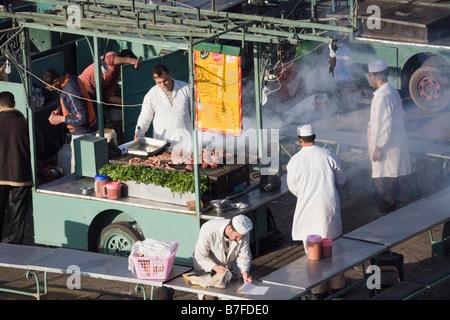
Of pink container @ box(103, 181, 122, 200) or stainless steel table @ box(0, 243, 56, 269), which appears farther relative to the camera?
pink container @ box(103, 181, 122, 200)

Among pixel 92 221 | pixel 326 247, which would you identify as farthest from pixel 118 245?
pixel 326 247

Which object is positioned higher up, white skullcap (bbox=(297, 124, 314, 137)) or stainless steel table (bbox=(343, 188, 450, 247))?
white skullcap (bbox=(297, 124, 314, 137))

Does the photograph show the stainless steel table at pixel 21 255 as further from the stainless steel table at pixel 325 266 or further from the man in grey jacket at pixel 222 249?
the stainless steel table at pixel 325 266

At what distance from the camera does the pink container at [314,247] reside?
28.3 feet

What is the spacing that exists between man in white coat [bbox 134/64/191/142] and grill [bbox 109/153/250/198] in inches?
33.8

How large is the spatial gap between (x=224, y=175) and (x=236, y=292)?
79.4 inches

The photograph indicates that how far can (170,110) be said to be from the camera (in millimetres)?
11141

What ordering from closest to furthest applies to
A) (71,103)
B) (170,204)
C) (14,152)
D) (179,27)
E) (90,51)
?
(179,27), (170,204), (14,152), (71,103), (90,51)

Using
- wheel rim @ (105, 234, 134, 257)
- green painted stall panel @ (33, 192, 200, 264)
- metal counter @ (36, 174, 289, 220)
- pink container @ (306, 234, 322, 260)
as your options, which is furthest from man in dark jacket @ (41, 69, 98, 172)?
pink container @ (306, 234, 322, 260)

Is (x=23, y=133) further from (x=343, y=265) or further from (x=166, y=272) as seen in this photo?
(x=343, y=265)

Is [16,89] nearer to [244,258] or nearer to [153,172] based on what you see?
[153,172]

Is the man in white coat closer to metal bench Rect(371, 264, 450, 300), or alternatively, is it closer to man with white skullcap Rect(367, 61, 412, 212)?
man with white skullcap Rect(367, 61, 412, 212)

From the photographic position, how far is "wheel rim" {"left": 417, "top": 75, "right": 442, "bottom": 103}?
15.3 metres

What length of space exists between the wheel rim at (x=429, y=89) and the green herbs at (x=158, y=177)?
6.62 metres
